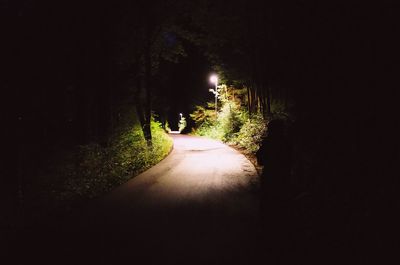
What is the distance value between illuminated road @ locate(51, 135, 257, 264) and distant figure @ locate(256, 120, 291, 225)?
34.0 inches

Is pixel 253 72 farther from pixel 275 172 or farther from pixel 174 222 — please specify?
pixel 275 172

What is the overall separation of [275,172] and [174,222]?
2.84 meters

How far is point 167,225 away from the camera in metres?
7.00

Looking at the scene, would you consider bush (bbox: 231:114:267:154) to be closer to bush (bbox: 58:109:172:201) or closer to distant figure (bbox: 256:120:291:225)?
bush (bbox: 58:109:172:201)

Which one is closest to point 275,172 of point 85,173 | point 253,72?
point 85,173

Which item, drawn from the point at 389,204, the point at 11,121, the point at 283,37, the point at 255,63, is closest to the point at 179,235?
the point at 389,204

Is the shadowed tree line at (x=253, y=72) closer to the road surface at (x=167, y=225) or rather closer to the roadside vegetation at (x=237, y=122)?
the roadside vegetation at (x=237, y=122)

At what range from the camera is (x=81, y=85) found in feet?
53.7

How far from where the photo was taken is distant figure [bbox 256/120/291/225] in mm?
5352

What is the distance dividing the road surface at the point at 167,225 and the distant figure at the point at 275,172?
0.88 meters

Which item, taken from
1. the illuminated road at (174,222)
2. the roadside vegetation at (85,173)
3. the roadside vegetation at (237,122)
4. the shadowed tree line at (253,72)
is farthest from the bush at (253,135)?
the illuminated road at (174,222)

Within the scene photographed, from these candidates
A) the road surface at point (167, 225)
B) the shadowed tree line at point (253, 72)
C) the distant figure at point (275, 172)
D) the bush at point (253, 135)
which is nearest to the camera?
the distant figure at point (275, 172)

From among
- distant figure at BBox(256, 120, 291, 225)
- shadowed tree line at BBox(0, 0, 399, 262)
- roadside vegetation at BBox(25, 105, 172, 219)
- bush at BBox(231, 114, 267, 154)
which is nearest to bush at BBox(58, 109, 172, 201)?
roadside vegetation at BBox(25, 105, 172, 219)

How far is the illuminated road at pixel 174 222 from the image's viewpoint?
5.59 m
